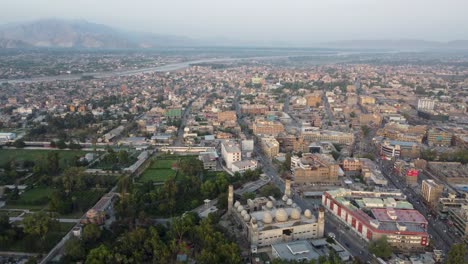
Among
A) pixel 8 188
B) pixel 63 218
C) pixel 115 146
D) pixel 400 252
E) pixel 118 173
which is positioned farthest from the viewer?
pixel 115 146

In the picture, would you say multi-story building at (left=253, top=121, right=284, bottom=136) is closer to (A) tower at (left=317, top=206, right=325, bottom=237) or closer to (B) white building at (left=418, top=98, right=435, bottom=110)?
(A) tower at (left=317, top=206, right=325, bottom=237)

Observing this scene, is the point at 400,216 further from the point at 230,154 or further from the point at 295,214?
the point at 230,154

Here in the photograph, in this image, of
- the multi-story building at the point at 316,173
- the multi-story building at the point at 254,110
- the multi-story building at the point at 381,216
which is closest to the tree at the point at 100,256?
the multi-story building at the point at 381,216

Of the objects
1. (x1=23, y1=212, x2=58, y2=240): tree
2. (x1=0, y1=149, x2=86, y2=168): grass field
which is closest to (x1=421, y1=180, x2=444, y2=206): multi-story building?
(x1=23, y1=212, x2=58, y2=240): tree

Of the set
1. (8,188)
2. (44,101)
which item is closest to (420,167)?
(8,188)

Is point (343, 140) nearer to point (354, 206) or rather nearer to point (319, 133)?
point (319, 133)

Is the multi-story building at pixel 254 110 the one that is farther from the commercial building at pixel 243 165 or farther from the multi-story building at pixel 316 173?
the multi-story building at pixel 316 173

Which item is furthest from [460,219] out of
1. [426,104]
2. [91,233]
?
[426,104]
